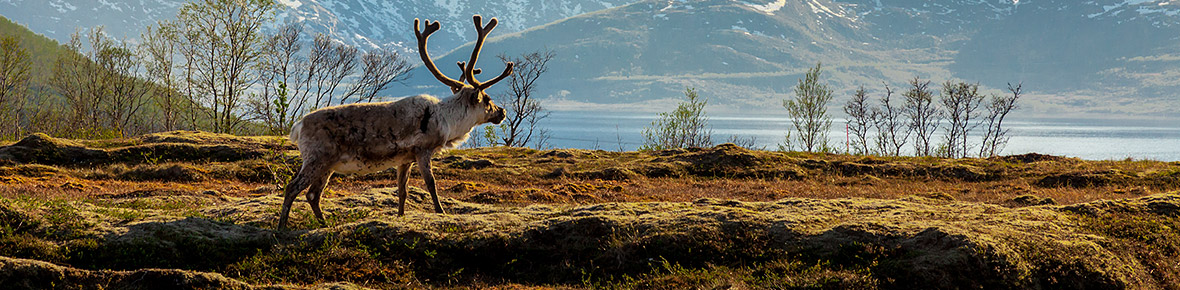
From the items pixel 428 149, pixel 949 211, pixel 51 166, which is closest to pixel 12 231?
pixel 428 149

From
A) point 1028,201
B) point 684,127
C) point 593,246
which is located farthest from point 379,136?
point 684,127

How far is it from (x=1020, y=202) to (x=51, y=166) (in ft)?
81.7

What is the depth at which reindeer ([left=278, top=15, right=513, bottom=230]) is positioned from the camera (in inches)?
337

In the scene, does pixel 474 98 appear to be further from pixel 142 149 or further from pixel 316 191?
pixel 142 149

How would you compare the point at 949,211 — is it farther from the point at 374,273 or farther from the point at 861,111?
the point at 861,111

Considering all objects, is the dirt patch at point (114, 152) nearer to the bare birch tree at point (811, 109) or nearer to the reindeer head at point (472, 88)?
the reindeer head at point (472, 88)

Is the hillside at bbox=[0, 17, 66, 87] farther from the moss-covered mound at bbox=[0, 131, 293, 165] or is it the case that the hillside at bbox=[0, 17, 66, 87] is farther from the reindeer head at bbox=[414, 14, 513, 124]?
the reindeer head at bbox=[414, 14, 513, 124]

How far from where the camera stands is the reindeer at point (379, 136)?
28.1ft

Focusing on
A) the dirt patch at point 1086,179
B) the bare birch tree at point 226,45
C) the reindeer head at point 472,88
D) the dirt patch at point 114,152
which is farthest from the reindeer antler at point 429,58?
the bare birch tree at point 226,45

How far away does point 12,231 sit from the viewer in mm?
7074

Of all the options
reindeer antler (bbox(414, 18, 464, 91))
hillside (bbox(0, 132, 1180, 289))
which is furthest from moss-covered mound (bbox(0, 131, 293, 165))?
hillside (bbox(0, 132, 1180, 289))

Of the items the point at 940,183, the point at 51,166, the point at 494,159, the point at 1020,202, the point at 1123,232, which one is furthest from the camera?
the point at 494,159

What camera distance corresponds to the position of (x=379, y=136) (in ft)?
29.3

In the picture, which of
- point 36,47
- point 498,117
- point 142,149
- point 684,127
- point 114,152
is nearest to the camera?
point 498,117
